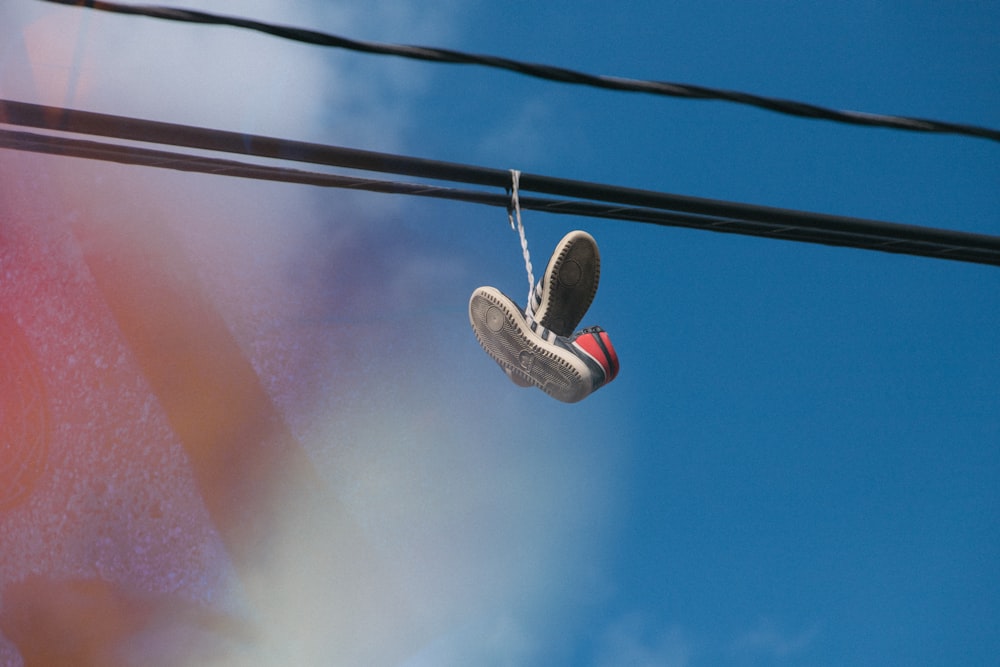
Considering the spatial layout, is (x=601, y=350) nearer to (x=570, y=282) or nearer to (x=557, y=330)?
(x=557, y=330)

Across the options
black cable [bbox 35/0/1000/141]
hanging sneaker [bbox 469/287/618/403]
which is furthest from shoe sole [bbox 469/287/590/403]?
black cable [bbox 35/0/1000/141]

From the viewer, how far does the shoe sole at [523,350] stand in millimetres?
3672

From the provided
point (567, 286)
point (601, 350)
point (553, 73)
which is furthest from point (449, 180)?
point (601, 350)

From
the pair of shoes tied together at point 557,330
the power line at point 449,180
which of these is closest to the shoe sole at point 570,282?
the pair of shoes tied together at point 557,330

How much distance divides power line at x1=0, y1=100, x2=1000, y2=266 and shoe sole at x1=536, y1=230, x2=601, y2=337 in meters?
0.59

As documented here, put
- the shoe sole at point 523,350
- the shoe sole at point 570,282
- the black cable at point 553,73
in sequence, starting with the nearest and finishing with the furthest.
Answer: the black cable at point 553,73 → the shoe sole at point 570,282 → the shoe sole at point 523,350

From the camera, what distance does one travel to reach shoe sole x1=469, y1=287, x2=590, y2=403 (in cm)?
367

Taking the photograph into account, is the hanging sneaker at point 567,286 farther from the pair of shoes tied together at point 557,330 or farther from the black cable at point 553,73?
the black cable at point 553,73

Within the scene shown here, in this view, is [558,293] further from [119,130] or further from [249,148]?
[119,130]

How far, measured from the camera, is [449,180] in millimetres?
2773

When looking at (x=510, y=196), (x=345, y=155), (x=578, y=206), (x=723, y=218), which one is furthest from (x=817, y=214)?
(x=345, y=155)

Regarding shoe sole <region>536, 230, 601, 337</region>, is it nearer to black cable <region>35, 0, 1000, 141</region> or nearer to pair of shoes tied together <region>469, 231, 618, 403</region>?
pair of shoes tied together <region>469, 231, 618, 403</region>

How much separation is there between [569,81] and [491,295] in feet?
4.42

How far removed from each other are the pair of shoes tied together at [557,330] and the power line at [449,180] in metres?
0.65
